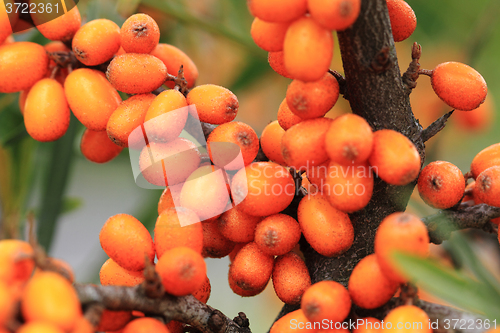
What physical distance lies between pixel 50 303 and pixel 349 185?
35cm

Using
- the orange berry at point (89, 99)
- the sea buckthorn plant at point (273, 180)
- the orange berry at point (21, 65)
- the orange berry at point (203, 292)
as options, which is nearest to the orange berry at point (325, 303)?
the sea buckthorn plant at point (273, 180)

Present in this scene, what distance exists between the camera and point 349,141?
0.47 m

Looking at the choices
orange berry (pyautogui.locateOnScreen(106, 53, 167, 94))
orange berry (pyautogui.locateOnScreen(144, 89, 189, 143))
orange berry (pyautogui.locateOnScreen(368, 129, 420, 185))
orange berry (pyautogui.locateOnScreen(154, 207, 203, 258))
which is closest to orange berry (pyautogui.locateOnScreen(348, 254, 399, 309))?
orange berry (pyautogui.locateOnScreen(368, 129, 420, 185))

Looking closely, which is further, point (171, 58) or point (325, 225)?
point (171, 58)

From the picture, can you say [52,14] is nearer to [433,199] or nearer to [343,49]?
[343,49]

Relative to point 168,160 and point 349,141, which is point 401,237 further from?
point 168,160

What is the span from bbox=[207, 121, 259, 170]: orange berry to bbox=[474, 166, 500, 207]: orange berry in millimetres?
345

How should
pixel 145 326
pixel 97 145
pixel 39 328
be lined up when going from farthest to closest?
pixel 97 145 → pixel 145 326 → pixel 39 328

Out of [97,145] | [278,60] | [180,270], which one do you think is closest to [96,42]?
[97,145]

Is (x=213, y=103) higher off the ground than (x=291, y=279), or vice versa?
(x=213, y=103)

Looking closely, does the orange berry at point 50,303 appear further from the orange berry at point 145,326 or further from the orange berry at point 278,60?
the orange berry at point 278,60

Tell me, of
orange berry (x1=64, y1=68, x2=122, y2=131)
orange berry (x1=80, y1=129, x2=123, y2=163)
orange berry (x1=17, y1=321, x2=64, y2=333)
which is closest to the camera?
orange berry (x1=17, y1=321, x2=64, y2=333)

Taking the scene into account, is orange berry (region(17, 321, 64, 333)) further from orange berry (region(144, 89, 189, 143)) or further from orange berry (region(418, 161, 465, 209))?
orange berry (region(418, 161, 465, 209))

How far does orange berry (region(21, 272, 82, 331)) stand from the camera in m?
0.38
